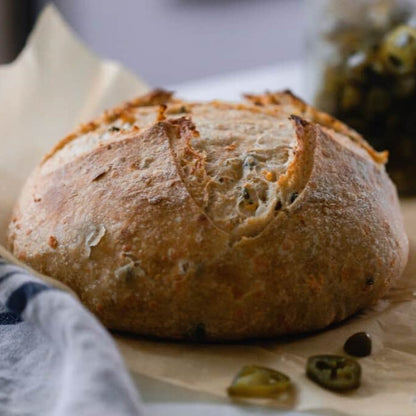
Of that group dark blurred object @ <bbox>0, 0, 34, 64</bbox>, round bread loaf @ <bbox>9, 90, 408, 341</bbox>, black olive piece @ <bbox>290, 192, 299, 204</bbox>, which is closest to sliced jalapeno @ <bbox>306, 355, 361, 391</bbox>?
round bread loaf @ <bbox>9, 90, 408, 341</bbox>

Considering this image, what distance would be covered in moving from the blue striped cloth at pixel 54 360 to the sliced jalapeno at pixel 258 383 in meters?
0.21

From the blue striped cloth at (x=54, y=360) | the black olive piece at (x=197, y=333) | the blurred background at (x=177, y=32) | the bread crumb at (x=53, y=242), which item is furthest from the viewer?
the blurred background at (x=177, y=32)

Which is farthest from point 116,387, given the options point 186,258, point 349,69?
point 349,69

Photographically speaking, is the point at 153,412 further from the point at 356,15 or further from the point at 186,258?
the point at 356,15

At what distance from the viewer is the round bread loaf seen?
4.59ft

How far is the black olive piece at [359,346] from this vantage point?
141cm

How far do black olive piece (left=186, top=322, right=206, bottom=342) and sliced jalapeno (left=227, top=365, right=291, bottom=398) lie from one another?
0.13 metres

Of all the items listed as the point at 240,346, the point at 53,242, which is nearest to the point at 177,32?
the point at 53,242

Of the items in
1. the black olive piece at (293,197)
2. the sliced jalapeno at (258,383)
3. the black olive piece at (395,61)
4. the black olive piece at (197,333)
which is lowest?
the sliced jalapeno at (258,383)

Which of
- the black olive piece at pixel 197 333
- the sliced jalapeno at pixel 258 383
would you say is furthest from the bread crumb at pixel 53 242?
the sliced jalapeno at pixel 258 383

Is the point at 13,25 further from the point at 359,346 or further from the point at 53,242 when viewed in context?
the point at 359,346

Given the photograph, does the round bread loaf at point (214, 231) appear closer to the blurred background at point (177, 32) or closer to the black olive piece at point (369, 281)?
the black olive piece at point (369, 281)

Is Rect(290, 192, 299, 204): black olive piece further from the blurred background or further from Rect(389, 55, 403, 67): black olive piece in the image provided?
the blurred background

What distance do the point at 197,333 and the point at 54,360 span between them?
0.88 ft
